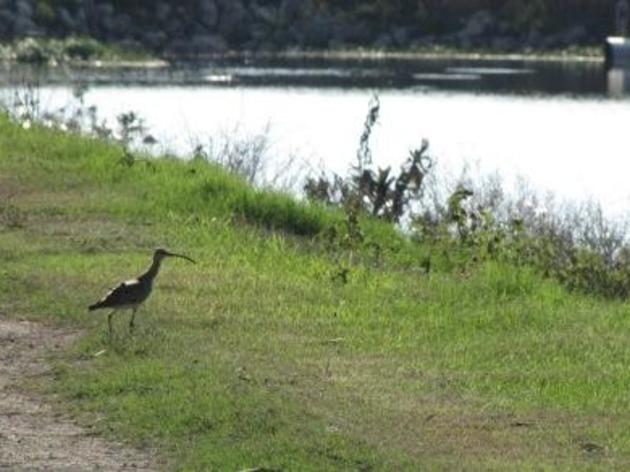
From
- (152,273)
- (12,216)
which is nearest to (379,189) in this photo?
(12,216)

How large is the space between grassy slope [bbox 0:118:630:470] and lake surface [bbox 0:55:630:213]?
35.9ft

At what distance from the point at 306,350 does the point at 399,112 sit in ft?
110

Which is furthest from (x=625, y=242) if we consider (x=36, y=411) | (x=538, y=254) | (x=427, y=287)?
(x=36, y=411)

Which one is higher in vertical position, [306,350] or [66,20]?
[306,350]

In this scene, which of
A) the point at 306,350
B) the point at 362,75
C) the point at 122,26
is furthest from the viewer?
the point at 122,26

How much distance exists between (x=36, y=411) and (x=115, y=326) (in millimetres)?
2172

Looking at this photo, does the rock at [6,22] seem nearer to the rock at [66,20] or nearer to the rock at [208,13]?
the rock at [66,20]

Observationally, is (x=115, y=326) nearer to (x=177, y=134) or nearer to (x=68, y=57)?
(x=177, y=134)

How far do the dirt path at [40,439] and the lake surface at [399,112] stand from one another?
1611cm

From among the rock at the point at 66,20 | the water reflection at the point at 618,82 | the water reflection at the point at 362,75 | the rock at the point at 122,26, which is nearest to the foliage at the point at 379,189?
the water reflection at the point at 362,75

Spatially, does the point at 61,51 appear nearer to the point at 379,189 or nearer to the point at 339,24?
the point at 339,24

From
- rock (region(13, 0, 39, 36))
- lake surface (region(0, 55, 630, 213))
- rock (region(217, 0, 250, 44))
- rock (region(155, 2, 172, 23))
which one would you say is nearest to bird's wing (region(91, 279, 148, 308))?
lake surface (region(0, 55, 630, 213))

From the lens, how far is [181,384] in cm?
1204

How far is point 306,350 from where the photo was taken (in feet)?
44.0
